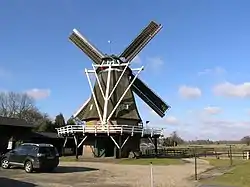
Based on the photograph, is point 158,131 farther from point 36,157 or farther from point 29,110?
point 29,110

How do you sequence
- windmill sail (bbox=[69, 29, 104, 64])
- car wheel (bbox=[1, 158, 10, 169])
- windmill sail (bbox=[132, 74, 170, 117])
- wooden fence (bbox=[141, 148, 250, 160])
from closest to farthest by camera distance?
car wheel (bbox=[1, 158, 10, 169])
windmill sail (bbox=[69, 29, 104, 64])
windmill sail (bbox=[132, 74, 170, 117])
wooden fence (bbox=[141, 148, 250, 160])

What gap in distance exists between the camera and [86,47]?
53.2 m

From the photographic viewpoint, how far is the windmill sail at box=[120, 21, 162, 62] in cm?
5031

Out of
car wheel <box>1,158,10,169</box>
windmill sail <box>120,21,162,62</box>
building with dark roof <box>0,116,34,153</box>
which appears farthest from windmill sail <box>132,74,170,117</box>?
car wheel <box>1,158,10,169</box>

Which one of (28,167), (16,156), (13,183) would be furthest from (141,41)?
(13,183)

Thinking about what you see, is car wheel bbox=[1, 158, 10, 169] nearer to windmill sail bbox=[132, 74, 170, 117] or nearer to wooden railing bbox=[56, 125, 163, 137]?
wooden railing bbox=[56, 125, 163, 137]

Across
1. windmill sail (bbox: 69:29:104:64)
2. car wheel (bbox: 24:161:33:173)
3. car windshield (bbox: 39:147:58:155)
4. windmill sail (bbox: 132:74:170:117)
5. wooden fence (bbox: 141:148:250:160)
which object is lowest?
car wheel (bbox: 24:161:33:173)

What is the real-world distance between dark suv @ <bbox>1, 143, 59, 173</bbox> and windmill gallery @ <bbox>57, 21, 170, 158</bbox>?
65.4ft

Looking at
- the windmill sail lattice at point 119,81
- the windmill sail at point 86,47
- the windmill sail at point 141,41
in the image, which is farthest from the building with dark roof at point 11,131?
the windmill sail at point 141,41

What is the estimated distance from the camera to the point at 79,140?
51.4 metres

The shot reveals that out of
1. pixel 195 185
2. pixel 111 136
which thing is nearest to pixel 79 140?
pixel 111 136

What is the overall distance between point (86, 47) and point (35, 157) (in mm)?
29527

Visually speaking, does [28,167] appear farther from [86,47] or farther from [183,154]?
[183,154]

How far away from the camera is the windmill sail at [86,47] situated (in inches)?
2060
